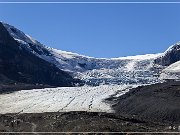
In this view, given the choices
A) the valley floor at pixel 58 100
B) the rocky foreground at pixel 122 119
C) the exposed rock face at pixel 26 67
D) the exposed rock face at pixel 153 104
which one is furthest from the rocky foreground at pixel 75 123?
the exposed rock face at pixel 26 67

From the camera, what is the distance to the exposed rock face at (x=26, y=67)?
136m

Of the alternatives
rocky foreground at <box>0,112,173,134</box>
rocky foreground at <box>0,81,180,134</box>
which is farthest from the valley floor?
rocky foreground at <box>0,112,173,134</box>

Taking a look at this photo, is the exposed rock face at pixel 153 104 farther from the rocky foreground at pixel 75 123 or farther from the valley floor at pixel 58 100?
the rocky foreground at pixel 75 123

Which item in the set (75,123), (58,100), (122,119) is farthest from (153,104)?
(58,100)

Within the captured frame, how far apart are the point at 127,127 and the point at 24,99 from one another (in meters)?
32.2

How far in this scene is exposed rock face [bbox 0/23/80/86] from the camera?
13650 centimetres

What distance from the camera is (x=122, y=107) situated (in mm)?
65500

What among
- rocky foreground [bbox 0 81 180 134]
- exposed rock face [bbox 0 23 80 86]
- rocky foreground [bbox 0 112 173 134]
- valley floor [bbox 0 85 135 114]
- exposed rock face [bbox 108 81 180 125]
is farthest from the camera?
exposed rock face [bbox 0 23 80 86]

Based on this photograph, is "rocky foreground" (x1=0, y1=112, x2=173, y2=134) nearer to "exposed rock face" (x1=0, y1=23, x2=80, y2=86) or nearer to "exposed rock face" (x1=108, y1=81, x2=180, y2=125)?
"exposed rock face" (x1=108, y1=81, x2=180, y2=125)

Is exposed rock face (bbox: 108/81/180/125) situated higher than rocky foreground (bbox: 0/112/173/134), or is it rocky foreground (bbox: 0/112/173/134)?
exposed rock face (bbox: 108/81/180/125)

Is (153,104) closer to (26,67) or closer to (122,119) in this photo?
(122,119)

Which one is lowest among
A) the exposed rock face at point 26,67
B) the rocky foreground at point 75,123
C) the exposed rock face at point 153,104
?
the rocky foreground at point 75,123

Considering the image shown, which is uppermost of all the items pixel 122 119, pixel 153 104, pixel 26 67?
pixel 26 67

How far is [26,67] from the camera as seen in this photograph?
147000 millimetres
